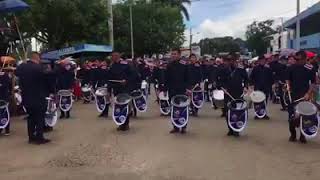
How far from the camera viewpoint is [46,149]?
41.1 ft

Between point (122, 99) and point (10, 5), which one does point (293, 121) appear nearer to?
point (122, 99)

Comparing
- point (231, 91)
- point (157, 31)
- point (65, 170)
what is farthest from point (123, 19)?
point (65, 170)

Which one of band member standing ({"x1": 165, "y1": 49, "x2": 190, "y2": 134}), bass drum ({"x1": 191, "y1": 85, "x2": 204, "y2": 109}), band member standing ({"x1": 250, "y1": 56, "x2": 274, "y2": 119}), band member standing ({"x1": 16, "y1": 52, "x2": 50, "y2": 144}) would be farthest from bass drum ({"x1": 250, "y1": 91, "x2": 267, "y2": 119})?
band member standing ({"x1": 16, "y1": 52, "x2": 50, "y2": 144})

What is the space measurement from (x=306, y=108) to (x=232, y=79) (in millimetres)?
2815

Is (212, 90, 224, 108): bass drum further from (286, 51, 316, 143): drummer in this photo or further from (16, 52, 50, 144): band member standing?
(16, 52, 50, 144): band member standing

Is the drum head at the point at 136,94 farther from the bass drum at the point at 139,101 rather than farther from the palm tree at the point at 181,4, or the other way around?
the palm tree at the point at 181,4

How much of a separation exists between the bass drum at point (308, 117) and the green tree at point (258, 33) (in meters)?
90.3

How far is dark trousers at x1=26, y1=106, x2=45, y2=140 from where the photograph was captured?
1315 cm

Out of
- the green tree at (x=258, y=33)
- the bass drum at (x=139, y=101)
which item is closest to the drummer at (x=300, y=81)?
the bass drum at (x=139, y=101)

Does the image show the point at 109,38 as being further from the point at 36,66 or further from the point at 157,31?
the point at 36,66

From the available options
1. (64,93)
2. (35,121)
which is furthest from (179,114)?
(64,93)

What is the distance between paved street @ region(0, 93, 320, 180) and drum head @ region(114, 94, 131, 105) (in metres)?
0.71

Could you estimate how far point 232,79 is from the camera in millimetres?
14938

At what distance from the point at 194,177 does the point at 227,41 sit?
123 metres
